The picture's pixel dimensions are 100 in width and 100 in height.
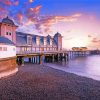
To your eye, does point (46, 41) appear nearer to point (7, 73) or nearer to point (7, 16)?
point (7, 16)

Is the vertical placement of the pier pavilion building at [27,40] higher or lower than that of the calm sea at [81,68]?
higher

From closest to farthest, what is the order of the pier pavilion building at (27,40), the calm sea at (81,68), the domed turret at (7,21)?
the calm sea at (81,68) → the pier pavilion building at (27,40) → the domed turret at (7,21)

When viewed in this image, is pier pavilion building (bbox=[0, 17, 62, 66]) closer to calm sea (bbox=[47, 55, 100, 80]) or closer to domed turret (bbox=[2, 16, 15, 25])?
domed turret (bbox=[2, 16, 15, 25])

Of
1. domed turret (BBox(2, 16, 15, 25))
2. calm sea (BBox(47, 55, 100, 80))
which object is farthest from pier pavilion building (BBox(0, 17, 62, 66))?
calm sea (BBox(47, 55, 100, 80))

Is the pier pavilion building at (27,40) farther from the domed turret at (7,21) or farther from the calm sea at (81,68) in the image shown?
the calm sea at (81,68)

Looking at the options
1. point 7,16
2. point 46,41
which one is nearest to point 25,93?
point 7,16

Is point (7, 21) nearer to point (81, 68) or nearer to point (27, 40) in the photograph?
point (27, 40)

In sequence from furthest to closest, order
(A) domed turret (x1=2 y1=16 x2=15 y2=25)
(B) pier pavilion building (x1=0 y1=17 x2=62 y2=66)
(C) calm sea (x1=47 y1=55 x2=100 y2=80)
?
(A) domed turret (x1=2 y1=16 x2=15 y2=25) → (B) pier pavilion building (x1=0 y1=17 x2=62 y2=66) → (C) calm sea (x1=47 y1=55 x2=100 y2=80)

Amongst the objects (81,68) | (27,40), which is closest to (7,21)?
(27,40)

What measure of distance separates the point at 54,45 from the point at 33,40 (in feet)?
48.6

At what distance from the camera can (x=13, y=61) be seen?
28922 millimetres

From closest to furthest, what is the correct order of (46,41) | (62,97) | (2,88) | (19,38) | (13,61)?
(62,97), (2,88), (13,61), (19,38), (46,41)

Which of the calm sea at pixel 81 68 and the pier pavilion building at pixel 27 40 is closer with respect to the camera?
the calm sea at pixel 81 68

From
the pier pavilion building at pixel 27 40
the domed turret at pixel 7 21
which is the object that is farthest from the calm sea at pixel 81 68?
the domed turret at pixel 7 21
